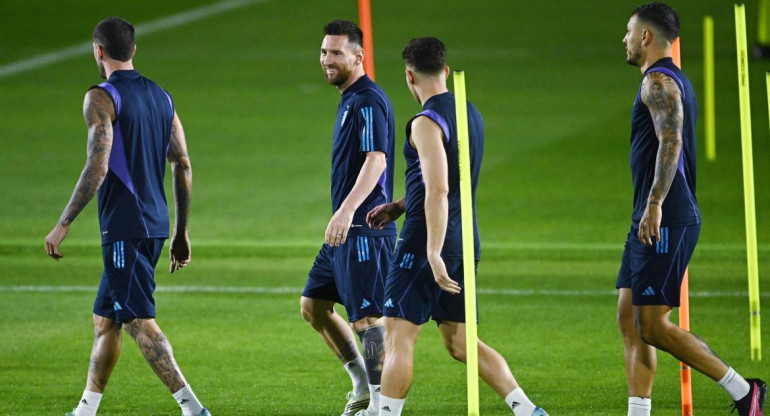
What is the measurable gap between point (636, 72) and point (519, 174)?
26.7 ft

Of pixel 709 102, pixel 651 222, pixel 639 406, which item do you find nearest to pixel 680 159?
pixel 651 222

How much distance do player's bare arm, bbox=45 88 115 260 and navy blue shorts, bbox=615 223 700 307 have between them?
3045 millimetres

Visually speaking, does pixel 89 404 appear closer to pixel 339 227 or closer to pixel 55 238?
pixel 55 238

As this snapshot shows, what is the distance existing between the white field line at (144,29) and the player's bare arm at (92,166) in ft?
70.0

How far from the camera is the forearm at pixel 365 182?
801cm

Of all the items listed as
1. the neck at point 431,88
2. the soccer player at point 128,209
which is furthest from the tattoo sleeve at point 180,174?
the neck at point 431,88

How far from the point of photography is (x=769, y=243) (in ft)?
52.9

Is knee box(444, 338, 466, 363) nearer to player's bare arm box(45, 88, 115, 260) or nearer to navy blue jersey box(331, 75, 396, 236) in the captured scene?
navy blue jersey box(331, 75, 396, 236)

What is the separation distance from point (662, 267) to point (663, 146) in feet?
2.27

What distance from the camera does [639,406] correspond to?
26.1ft

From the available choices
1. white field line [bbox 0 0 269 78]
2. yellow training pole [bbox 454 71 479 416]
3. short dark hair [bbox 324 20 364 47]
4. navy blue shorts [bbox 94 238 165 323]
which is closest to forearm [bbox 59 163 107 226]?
navy blue shorts [bbox 94 238 165 323]

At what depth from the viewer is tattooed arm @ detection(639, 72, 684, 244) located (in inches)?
297

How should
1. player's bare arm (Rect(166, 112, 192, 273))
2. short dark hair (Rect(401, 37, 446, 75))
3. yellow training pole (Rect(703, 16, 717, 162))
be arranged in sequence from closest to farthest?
short dark hair (Rect(401, 37, 446, 75)) → player's bare arm (Rect(166, 112, 192, 273)) → yellow training pole (Rect(703, 16, 717, 162))

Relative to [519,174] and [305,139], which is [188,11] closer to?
[305,139]
